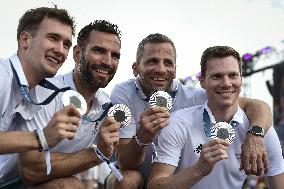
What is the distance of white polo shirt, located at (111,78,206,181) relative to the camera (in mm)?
4605

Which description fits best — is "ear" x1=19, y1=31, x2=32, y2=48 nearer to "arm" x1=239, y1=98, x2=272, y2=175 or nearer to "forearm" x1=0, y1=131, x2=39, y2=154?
"forearm" x1=0, y1=131, x2=39, y2=154

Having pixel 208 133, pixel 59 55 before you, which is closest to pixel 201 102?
pixel 208 133

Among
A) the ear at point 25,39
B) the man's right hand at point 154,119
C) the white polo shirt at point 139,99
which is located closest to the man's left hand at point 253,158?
the man's right hand at point 154,119

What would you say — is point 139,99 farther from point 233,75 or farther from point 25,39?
point 25,39

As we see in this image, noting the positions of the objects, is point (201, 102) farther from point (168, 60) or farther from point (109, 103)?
point (109, 103)

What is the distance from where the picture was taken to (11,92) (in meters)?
3.66

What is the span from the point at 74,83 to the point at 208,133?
1513mm

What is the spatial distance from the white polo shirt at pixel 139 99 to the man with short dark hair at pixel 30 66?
0.96m

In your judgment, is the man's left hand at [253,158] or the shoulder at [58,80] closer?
the man's left hand at [253,158]

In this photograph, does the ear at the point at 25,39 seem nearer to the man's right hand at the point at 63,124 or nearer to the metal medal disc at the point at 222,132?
the man's right hand at the point at 63,124

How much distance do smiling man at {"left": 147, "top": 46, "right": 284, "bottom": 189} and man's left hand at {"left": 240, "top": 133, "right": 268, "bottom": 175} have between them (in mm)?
285

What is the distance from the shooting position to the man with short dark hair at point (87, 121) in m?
3.69

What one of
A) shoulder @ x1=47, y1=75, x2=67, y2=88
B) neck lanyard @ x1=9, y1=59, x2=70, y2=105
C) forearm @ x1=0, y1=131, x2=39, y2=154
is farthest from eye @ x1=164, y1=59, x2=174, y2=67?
forearm @ x1=0, y1=131, x2=39, y2=154

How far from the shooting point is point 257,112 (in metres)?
4.60
